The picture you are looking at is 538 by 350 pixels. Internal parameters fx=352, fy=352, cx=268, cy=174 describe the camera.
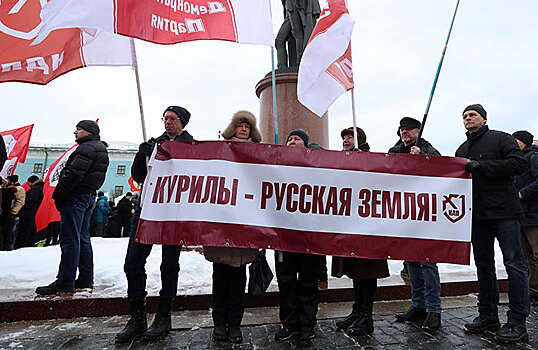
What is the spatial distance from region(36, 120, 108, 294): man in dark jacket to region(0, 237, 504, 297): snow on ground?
34cm

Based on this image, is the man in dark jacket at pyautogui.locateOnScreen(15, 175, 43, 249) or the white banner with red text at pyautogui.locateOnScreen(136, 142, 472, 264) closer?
the white banner with red text at pyautogui.locateOnScreen(136, 142, 472, 264)

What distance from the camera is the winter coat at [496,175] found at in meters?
3.21

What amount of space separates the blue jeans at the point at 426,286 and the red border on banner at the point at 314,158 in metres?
1.01

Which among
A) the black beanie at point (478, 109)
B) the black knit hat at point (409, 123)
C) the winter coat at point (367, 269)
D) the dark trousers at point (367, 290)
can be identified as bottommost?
the dark trousers at point (367, 290)

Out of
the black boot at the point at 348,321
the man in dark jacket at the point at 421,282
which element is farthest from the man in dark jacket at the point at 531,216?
the black boot at the point at 348,321

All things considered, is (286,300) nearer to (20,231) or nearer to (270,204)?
(270,204)

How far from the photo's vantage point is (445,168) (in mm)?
3250

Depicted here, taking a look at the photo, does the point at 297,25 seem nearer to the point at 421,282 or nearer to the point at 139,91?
the point at 139,91

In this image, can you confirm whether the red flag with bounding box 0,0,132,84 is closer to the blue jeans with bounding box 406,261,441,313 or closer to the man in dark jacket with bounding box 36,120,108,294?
the man in dark jacket with bounding box 36,120,108,294

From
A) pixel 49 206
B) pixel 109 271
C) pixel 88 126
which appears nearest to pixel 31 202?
pixel 49 206

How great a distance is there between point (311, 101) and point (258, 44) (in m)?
0.82

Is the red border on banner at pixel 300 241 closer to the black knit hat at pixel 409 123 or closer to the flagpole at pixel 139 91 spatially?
the flagpole at pixel 139 91

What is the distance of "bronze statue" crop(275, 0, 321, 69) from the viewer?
818 centimetres

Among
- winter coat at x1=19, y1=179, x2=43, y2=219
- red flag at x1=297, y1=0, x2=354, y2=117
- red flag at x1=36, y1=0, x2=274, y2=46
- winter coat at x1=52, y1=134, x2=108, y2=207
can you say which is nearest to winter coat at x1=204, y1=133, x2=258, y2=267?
red flag at x1=297, y1=0, x2=354, y2=117
